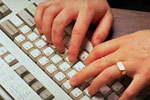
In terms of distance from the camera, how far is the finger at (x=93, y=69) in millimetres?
670

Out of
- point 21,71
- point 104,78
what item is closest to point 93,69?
point 104,78

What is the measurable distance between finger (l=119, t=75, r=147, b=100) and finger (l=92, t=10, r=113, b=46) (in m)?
0.11

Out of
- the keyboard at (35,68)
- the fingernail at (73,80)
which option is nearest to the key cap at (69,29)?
the keyboard at (35,68)

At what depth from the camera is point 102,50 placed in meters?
0.69

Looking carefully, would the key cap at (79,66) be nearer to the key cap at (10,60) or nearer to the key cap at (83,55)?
the key cap at (83,55)

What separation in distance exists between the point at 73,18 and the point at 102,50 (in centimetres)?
10

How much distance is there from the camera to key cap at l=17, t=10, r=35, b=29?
746 millimetres

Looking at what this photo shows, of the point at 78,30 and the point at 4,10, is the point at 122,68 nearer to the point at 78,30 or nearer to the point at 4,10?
the point at 78,30

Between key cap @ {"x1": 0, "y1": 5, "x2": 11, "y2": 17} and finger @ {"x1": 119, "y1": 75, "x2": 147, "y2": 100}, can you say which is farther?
key cap @ {"x1": 0, "y1": 5, "x2": 11, "y2": 17}

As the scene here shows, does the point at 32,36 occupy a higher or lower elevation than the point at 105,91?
higher

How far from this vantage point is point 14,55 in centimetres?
71

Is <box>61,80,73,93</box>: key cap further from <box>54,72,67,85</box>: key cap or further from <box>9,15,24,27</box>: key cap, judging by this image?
<box>9,15,24,27</box>: key cap

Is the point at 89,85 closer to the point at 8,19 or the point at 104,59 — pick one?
the point at 104,59

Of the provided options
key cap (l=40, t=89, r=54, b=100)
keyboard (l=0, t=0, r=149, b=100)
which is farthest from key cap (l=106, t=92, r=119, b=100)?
key cap (l=40, t=89, r=54, b=100)
